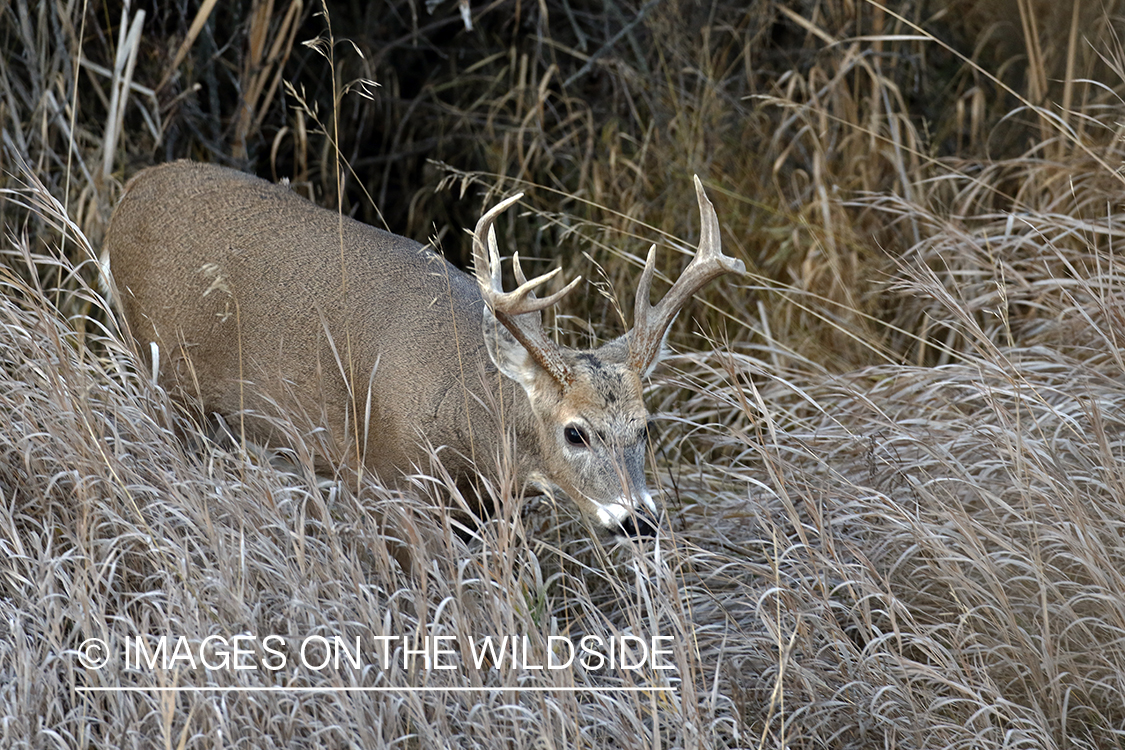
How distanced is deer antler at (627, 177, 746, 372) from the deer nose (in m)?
0.45

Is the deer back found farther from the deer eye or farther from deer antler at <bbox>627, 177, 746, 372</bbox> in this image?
deer antler at <bbox>627, 177, 746, 372</bbox>

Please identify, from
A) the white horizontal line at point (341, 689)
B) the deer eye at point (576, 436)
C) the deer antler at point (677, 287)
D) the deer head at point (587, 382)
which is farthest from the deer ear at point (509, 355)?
the white horizontal line at point (341, 689)

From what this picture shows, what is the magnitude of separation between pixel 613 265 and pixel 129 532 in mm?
2695

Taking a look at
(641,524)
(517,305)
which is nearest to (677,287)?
(517,305)

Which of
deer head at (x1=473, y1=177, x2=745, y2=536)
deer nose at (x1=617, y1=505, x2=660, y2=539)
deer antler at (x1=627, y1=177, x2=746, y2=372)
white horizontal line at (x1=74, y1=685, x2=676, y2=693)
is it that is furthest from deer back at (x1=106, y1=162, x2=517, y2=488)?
white horizontal line at (x1=74, y1=685, x2=676, y2=693)

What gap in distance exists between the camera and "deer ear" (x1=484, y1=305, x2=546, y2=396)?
10.1ft

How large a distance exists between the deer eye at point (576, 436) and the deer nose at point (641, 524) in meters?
0.24

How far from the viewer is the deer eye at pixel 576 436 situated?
308 cm

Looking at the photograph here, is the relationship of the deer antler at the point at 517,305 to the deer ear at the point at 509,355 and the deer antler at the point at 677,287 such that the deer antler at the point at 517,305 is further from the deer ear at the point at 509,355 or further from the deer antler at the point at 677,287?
the deer antler at the point at 677,287

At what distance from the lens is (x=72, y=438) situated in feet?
9.16

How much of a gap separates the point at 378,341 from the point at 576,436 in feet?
2.36

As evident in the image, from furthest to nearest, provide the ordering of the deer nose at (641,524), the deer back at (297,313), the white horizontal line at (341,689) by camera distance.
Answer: the deer back at (297,313)
the deer nose at (641,524)
the white horizontal line at (341,689)

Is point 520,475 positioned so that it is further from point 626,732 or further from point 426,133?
point 426,133

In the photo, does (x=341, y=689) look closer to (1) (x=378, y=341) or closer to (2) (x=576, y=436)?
(2) (x=576, y=436)
